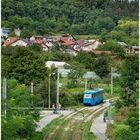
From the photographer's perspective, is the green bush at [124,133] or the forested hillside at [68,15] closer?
the green bush at [124,133]

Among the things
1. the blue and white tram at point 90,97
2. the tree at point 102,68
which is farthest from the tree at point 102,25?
the blue and white tram at point 90,97

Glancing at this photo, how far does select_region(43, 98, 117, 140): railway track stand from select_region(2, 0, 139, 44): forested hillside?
4396 centimetres

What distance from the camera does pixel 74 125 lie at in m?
23.5

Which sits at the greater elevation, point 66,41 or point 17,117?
point 66,41

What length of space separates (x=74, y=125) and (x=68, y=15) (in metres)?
64.4

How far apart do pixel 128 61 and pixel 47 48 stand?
37.1 metres

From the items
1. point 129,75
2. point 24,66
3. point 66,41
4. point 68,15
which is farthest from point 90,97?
point 68,15

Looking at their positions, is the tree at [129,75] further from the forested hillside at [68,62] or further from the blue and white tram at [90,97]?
the blue and white tram at [90,97]

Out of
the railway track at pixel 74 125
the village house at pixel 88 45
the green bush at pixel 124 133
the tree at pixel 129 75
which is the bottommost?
the railway track at pixel 74 125

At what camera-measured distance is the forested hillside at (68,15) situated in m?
77.0

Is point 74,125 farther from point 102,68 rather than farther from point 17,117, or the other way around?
point 102,68

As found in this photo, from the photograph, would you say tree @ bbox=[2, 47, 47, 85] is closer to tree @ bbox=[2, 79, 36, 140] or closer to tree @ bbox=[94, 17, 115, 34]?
tree @ bbox=[2, 79, 36, 140]

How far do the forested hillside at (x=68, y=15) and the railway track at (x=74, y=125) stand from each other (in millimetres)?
43962

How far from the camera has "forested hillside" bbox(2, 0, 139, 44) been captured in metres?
77.0
